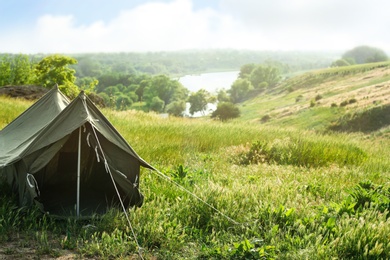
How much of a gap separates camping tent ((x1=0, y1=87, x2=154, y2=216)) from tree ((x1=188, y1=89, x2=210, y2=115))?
135097 mm

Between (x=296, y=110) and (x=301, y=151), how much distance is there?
64.7 m

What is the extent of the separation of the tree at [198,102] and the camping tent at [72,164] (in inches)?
5319

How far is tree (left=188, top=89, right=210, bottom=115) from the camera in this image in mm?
144000

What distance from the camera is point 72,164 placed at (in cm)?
892

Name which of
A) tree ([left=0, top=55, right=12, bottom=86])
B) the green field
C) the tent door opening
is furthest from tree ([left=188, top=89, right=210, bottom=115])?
the tent door opening

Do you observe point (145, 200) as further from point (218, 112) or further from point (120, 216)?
point (218, 112)

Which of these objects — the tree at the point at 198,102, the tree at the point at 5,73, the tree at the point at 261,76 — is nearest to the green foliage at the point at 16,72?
the tree at the point at 5,73

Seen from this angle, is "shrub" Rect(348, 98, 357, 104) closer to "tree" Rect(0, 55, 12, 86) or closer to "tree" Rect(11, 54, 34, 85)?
"tree" Rect(11, 54, 34, 85)

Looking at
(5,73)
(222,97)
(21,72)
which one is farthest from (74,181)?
(222,97)

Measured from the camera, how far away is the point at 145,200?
25.6 ft

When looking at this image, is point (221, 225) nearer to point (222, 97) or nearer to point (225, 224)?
point (225, 224)

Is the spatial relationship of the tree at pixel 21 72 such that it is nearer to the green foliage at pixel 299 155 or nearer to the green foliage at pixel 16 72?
the green foliage at pixel 16 72

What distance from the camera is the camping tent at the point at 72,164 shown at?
7.03m

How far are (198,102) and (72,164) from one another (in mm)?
135491
